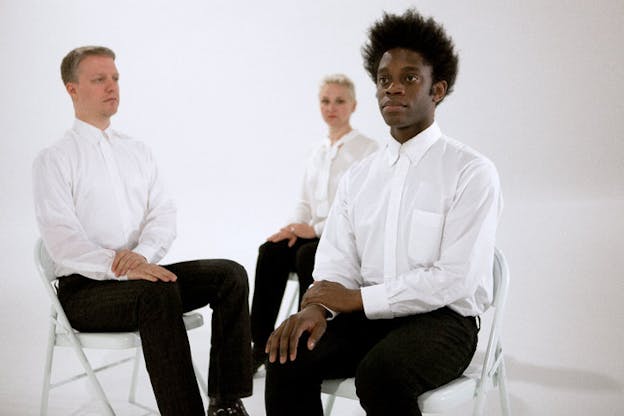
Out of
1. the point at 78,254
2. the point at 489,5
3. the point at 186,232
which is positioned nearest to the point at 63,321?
the point at 78,254

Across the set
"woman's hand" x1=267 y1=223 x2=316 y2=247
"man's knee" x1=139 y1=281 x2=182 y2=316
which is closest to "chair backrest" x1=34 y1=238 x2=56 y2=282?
"man's knee" x1=139 y1=281 x2=182 y2=316

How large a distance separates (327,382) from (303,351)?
4.3 inches

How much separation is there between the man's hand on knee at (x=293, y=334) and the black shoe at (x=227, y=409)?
76cm

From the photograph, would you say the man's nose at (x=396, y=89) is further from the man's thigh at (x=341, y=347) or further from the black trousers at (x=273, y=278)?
the black trousers at (x=273, y=278)

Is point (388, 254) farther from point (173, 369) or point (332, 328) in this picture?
point (173, 369)

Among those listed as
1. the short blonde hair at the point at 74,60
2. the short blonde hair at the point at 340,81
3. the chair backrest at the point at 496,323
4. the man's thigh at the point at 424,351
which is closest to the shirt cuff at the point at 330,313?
the man's thigh at the point at 424,351

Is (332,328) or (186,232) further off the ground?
(332,328)

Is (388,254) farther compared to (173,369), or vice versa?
(173,369)

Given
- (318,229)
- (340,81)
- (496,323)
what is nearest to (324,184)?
(318,229)

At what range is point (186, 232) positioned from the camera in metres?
7.88

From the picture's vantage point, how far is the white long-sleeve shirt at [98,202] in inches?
102

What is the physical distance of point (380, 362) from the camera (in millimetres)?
1784

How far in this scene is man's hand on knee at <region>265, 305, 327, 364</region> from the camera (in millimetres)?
1885

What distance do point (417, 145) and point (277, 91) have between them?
7101mm
